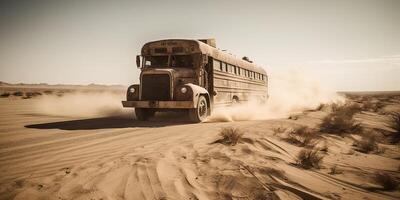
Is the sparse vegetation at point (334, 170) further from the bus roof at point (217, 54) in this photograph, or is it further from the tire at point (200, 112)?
the bus roof at point (217, 54)

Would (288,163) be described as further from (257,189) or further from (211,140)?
(211,140)

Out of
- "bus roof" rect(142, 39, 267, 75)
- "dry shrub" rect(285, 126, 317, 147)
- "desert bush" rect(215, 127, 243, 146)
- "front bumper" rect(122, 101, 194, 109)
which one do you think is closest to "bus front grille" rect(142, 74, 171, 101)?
"front bumper" rect(122, 101, 194, 109)

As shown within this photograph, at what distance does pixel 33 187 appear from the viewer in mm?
3053

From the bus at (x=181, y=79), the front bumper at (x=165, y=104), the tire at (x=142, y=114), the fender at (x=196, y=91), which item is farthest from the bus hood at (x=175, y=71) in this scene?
Answer: the tire at (x=142, y=114)

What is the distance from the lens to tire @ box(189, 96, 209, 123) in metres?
9.35

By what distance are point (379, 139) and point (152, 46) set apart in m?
8.34

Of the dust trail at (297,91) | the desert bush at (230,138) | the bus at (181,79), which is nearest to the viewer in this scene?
the desert bush at (230,138)

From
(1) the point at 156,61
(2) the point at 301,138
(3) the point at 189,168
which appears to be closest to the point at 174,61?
(1) the point at 156,61

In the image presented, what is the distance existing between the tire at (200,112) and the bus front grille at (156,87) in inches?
39.4

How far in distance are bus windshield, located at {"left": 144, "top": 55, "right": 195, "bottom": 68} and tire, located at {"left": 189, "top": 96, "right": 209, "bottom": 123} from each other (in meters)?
1.42

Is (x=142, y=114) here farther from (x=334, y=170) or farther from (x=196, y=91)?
(x=334, y=170)

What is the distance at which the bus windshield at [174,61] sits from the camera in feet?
33.2

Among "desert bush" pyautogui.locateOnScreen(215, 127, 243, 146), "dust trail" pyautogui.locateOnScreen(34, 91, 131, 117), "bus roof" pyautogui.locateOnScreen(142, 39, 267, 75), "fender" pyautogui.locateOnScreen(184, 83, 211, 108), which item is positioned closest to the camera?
"desert bush" pyautogui.locateOnScreen(215, 127, 243, 146)

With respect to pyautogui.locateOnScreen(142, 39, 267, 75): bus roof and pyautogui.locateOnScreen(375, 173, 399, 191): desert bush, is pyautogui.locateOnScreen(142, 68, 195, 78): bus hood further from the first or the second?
pyautogui.locateOnScreen(375, 173, 399, 191): desert bush
